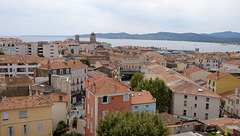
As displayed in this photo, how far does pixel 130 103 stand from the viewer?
78.3 ft

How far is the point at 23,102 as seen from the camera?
18.5 meters

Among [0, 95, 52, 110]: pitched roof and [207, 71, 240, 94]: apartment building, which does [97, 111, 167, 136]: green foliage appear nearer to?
[0, 95, 52, 110]: pitched roof

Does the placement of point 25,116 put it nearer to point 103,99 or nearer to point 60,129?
point 60,129

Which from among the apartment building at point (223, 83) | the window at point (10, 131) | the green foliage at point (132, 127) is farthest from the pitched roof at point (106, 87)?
the apartment building at point (223, 83)

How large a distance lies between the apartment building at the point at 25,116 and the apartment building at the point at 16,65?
3613 centimetres

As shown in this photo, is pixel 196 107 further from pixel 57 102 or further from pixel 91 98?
pixel 57 102

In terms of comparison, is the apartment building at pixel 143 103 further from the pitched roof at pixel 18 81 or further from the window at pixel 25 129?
the pitched roof at pixel 18 81

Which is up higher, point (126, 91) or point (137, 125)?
point (126, 91)

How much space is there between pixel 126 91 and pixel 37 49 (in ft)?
257

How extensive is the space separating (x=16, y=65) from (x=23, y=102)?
123 feet

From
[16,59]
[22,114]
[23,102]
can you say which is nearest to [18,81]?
[23,102]

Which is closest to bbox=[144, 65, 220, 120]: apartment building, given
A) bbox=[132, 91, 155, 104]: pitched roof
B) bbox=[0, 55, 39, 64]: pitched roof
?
bbox=[132, 91, 155, 104]: pitched roof

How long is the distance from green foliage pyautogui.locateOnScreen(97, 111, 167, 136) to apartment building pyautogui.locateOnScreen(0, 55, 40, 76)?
39590 mm

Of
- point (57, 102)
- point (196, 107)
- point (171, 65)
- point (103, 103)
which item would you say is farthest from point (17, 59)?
point (171, 65)
